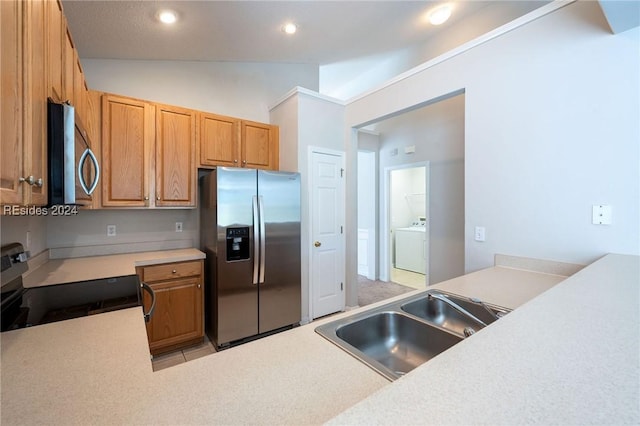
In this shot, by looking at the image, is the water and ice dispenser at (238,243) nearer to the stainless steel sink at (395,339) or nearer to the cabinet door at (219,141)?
the cabinet door at (219,141)

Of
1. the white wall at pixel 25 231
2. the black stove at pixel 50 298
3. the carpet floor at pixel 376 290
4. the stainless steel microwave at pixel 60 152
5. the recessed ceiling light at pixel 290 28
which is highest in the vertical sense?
the recessed ceiling light at pixel 290 28

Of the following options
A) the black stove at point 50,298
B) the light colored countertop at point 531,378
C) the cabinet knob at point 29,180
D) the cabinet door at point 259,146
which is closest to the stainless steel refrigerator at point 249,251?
the cabinet door at point 259,146

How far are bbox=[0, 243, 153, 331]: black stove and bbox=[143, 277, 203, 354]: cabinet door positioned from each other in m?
0.83

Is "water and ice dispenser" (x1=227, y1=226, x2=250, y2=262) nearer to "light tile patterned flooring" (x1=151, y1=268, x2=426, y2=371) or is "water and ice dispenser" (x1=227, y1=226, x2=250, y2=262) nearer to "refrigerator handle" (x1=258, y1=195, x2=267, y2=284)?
"refrigerator handle" (x1=258, y1=195, x2=267, y2=284)

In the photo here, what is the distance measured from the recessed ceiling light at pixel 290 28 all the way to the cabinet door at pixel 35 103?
202 centimetres

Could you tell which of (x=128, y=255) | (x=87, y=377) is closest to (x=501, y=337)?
(x=87, y=377)

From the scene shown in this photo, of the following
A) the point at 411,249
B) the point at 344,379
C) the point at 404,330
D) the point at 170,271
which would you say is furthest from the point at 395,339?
the point at 411,249

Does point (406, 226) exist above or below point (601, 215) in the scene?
below

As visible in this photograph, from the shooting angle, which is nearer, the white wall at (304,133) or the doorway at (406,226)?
the white wall at (304,133)

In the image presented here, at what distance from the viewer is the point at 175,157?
2.66 meters

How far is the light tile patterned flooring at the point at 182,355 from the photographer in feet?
7.45

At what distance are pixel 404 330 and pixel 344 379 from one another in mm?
583

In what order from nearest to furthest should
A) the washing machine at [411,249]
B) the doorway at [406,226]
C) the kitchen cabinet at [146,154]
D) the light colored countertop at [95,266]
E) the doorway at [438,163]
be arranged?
1. the light colored countertop at [95,266]
2. the kitchen cabinet at [146,154]
3. the doorway at [438,163]
4. the doorway at [406,226]
5. the washing machine at [411,249]

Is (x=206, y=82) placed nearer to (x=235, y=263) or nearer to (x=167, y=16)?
(x=167, y=16)
